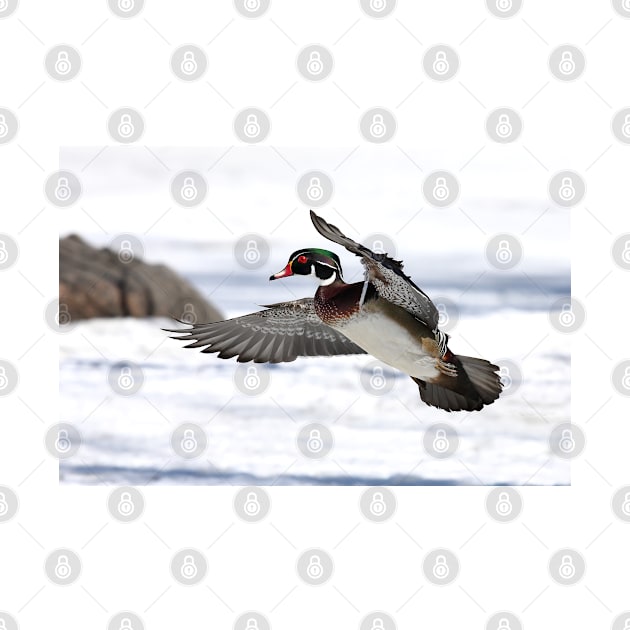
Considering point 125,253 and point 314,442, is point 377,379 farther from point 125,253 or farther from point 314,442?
point 125,253

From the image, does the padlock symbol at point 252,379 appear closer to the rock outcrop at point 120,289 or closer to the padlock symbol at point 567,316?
the rock outcrop at point 120,289

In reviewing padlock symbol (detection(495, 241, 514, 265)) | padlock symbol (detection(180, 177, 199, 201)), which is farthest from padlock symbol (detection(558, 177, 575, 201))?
padlock symbol (detection(180, 177, 199, 201))

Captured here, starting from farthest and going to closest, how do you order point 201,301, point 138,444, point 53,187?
point 201,301 < point 138,444 < point 53,187

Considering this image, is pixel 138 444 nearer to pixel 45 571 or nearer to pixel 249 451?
pixel 249 451

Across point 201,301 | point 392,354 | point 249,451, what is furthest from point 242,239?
point 392,354

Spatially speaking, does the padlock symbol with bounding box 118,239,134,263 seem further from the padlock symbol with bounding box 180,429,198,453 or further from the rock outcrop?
the padlock symbol with bounding box 180,429,198,453

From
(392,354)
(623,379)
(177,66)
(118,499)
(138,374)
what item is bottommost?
(118,499)

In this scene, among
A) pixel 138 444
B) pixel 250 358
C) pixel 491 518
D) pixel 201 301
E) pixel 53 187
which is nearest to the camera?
pixel 250 358
